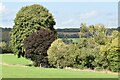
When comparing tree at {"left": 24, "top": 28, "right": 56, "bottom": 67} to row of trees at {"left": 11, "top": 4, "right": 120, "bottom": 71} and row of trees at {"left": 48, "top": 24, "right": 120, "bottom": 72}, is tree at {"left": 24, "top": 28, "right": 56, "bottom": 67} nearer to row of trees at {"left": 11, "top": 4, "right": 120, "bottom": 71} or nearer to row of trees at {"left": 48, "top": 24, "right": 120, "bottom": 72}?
row of trees at {"left": 11, "top": 4, "right": 120, "bottom": 71}

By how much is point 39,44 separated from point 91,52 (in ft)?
Answer: 28.1

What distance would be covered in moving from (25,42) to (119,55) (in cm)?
1593

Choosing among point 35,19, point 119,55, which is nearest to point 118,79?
point 119,55

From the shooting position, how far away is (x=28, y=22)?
59812 mm

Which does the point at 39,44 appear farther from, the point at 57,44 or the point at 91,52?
the point at 91,52

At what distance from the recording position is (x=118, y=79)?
3366 centimetres

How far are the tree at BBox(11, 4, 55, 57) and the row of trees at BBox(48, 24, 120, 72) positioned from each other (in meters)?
9.04

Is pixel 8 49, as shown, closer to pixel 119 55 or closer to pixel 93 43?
pixel 93 43

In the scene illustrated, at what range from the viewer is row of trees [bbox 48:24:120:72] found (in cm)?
4688

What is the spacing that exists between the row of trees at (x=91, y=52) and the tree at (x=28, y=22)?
9036mm

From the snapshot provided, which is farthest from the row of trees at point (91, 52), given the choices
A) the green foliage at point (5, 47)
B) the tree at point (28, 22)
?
the green foliage at point (5, 47)

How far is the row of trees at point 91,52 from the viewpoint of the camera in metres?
46.9

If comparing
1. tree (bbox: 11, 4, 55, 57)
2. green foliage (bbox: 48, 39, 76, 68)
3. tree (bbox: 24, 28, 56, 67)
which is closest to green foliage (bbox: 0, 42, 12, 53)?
tree (bbox: 11, 4, 55, 57)

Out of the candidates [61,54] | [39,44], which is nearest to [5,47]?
[39,44]
